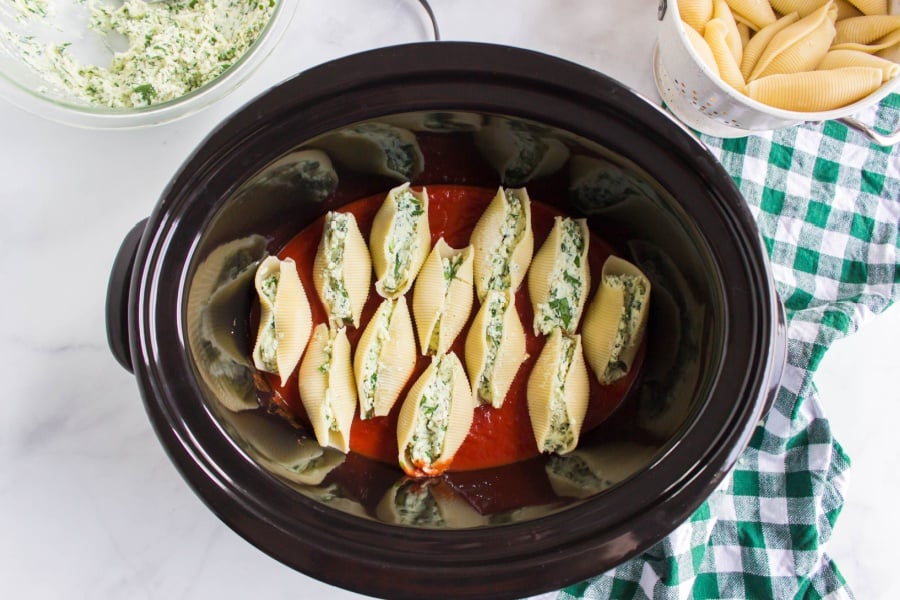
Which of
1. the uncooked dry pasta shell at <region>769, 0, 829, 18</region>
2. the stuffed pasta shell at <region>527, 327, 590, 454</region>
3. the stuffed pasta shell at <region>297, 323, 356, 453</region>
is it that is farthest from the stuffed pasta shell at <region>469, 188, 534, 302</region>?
the uncooked dry pasta shell at <region>769, 0, 829, 18</region>

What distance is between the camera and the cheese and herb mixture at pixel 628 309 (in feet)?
3.82

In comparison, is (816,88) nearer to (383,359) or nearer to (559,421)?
(559,421)

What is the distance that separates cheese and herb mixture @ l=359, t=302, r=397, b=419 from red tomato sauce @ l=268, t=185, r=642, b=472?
3 centimetres

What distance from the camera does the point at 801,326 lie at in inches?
49.8

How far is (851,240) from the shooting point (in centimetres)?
130

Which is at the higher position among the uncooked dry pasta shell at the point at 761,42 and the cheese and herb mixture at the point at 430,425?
the uncooked dry pasta shell at the point at 761,42

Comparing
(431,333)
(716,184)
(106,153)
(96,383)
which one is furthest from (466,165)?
(96,383)

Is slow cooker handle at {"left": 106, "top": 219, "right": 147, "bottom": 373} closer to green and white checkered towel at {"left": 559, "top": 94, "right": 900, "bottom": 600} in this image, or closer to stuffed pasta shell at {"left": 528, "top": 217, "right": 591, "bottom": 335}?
stuffed pasta shell at {"left": 528, "top": 217, "right": 591, "bottom": 335}

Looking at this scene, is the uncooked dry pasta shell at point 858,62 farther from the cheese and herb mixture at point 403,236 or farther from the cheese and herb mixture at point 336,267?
the cheese and herb mixture at point 336,267

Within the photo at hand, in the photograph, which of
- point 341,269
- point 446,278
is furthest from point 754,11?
point 341,269

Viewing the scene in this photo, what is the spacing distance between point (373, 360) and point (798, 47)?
0.75 meters

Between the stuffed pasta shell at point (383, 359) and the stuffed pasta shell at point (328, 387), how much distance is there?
21 millimetres

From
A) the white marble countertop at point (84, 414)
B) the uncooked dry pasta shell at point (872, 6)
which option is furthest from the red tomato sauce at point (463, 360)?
the uncooked dry pasta shell at point (872, 6)

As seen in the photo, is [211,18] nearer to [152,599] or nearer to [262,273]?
[262,273]
